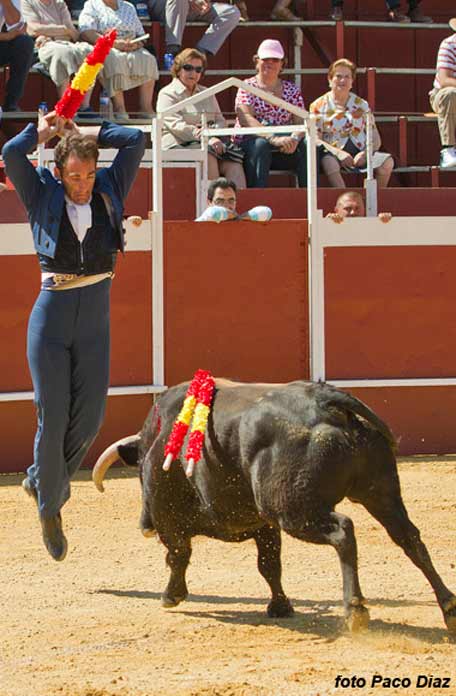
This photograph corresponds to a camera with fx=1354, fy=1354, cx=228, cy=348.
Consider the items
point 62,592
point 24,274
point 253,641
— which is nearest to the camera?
point 253,641

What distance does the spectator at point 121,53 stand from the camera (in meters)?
10.2

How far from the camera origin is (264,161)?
31.6ft

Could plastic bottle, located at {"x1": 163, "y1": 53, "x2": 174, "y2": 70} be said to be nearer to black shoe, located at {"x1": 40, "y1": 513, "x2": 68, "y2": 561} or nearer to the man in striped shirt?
the man in striped shirt

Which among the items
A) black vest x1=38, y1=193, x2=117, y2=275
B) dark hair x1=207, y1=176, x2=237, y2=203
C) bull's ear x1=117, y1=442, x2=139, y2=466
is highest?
dark hair x1=207, y1=176, x2=237, y2=203

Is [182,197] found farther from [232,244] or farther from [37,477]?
[37,477]

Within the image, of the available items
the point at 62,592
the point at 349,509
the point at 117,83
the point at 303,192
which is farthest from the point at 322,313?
the point at 62,592

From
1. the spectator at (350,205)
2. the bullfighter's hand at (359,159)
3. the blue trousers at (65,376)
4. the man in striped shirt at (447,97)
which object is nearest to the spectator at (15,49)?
the bullfighter's hand at (359,159)

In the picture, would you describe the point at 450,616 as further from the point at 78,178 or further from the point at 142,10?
the point at 142,10

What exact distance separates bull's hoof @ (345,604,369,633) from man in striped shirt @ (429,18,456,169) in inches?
280

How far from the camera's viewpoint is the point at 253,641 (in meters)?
4.64

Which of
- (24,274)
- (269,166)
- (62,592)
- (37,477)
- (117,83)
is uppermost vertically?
(117,83)

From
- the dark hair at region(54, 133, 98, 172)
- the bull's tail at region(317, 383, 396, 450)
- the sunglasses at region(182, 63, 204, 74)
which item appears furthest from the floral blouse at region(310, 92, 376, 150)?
the bull's tail at region(317, 383, 396, 450)

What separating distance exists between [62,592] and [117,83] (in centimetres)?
562

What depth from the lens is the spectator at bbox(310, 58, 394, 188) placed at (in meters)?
9.93
